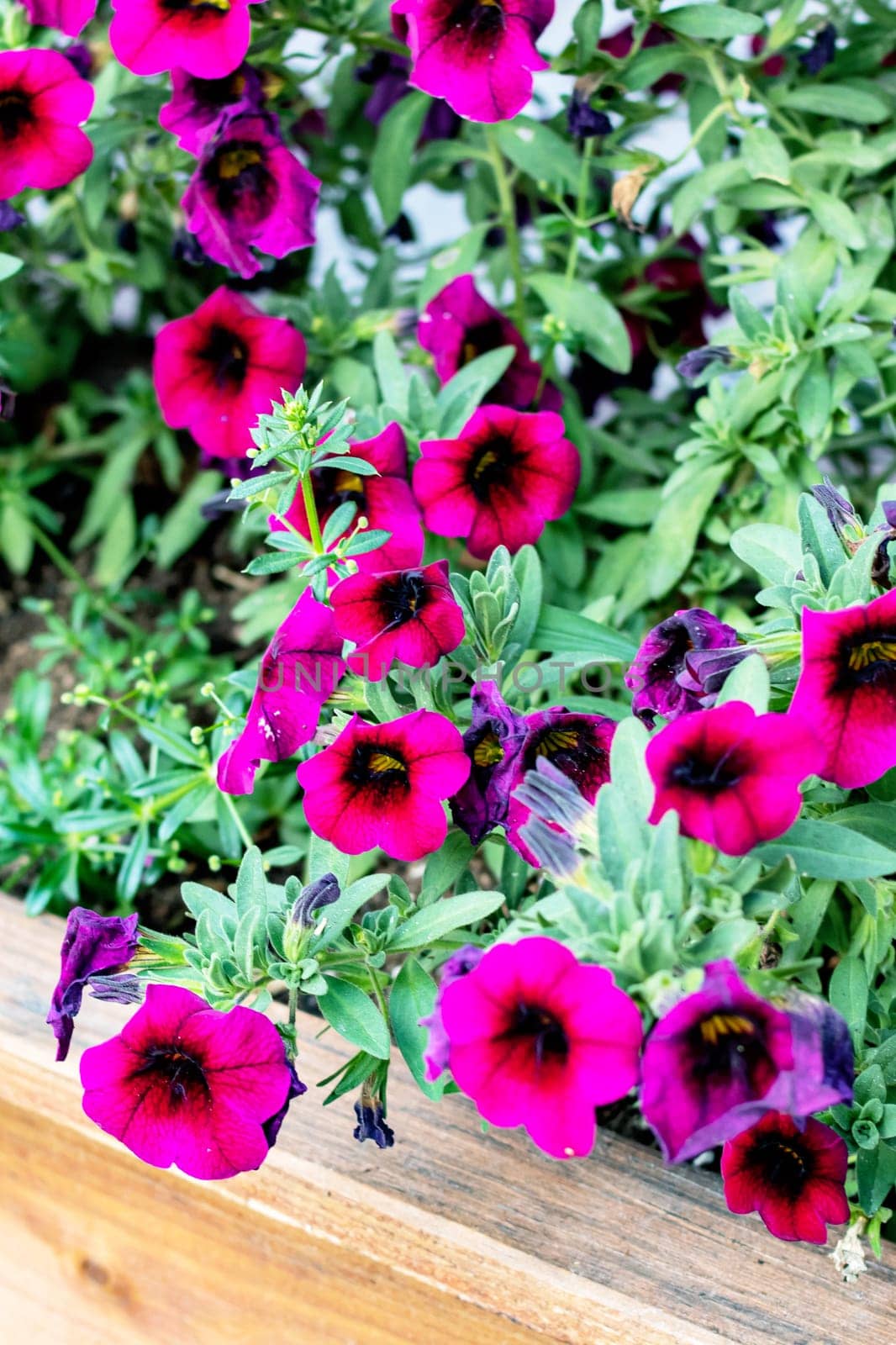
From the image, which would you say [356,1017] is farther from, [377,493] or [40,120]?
[40,120]

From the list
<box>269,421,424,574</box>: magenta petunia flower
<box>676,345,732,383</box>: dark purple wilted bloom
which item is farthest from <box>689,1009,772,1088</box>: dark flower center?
<box>676,345,732,383</box>: dark purple wilted bloom

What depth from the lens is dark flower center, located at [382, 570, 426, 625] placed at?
32.3 inches

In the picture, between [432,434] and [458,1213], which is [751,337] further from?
[458,1213]

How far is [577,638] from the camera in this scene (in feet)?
3.24

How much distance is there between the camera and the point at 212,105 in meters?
1.12

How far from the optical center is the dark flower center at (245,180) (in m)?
1.12

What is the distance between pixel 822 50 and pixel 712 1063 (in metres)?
0.97

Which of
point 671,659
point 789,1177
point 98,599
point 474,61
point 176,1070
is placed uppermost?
point 474,61

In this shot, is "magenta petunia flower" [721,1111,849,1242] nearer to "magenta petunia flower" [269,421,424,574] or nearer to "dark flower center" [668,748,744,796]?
"dark flower center" [668,748,744,796]

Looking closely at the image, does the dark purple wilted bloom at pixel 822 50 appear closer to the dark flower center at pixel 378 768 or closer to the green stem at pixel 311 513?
the green stem at pixel 311 513

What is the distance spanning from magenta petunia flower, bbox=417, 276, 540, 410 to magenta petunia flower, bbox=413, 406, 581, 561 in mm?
171

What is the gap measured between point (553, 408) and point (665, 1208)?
Result: 2.32 ft

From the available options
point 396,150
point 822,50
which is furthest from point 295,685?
point 822,50

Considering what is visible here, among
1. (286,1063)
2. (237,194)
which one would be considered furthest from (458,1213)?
(237,194)
